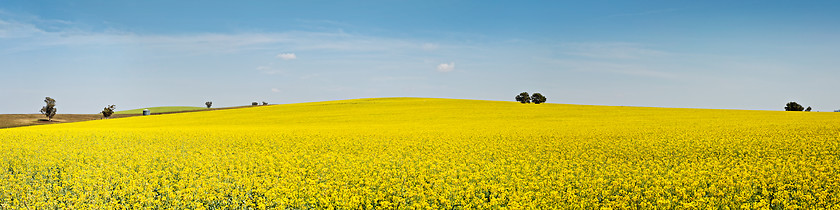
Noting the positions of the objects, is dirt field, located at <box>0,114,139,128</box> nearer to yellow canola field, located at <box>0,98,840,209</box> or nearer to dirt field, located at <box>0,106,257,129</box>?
dirt field, located at <box>0,106,257,129</box>

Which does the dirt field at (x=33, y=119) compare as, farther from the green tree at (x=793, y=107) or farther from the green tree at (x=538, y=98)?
the green tree at (x=793, y=107)

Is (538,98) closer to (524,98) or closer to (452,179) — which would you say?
(524,98)

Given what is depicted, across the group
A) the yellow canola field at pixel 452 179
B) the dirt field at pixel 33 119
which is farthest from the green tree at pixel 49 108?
the yellow canola field at pixel 452 179

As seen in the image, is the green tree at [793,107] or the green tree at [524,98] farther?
the green tree at [524,98]

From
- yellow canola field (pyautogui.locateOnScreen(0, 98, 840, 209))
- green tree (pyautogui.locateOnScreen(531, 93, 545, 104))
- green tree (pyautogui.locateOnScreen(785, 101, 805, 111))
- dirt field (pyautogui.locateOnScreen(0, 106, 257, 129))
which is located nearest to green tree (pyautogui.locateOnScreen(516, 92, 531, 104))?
green tree (pyautogui.locateOnScreen(531, 93, 545, 104))

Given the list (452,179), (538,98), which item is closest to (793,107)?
(538,98)

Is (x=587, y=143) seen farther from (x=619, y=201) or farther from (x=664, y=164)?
(x=619, y=201)

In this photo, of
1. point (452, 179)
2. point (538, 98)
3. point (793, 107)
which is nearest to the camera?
point (452, 179)

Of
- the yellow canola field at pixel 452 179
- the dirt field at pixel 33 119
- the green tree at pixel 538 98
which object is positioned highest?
the green tree at pixel 538 98

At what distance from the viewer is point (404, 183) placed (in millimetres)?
10102

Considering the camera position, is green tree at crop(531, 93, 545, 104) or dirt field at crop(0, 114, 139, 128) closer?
dirt field at crop(0, 114, 139, 128)

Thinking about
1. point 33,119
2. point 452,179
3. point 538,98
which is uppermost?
point 538,98

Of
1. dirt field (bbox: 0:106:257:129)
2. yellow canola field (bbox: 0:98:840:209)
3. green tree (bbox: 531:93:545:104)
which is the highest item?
green tree (bbox: 531:93:545:104)

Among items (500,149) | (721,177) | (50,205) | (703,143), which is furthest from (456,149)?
(50,205)
